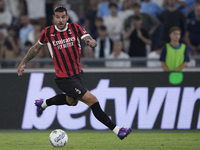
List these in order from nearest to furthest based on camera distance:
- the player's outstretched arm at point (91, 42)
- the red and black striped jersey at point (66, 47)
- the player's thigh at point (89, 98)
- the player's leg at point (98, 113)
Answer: the player's outstretched arm at point (91, 42)
the player's leg at point (98, 113)
the player's thigh at point (89, 98)
the red and black striped jersey at point (66, 47)

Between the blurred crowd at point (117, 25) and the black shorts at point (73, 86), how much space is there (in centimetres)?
423

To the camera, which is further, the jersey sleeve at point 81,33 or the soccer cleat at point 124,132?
the jersey sleeve at point 81,33

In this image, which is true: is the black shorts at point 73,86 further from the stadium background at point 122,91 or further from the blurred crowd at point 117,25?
the blurred crowd at point 117,25

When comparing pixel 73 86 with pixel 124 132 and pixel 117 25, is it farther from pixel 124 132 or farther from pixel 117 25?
pixel 117 25

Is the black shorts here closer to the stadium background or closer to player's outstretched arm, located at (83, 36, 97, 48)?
player's outstretched arm, located at (83, 36, 97, 48)

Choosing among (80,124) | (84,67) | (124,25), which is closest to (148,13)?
(124,25)

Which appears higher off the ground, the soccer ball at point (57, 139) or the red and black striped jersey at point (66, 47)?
the red and black striped jersey at point (66, 47)

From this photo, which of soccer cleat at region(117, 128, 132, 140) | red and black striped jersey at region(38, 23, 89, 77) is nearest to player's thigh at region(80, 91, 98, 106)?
red and black striped jersey at region(38, 23, 89, 77)

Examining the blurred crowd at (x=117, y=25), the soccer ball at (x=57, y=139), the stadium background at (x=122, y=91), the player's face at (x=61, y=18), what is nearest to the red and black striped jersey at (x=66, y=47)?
the player's face at (x=61, y=18)

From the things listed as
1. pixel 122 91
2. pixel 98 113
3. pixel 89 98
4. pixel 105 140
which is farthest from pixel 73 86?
pixel 122 91

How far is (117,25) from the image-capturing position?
1350 centimetres

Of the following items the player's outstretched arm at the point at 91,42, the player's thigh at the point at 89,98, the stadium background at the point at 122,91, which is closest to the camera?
the player's outstretched arm at the point at 91,42

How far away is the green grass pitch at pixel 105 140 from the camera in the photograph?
802 cm

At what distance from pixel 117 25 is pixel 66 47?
17.8 feet
